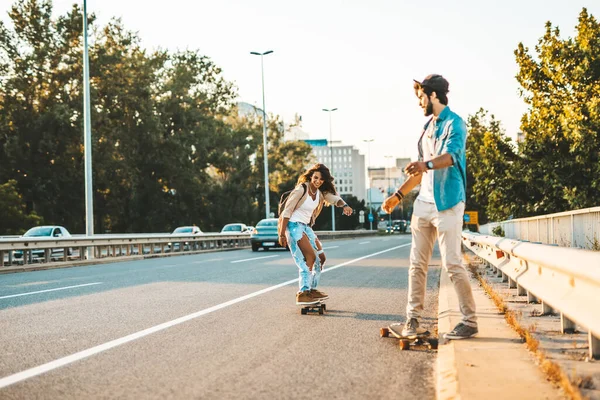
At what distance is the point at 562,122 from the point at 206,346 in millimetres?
23389

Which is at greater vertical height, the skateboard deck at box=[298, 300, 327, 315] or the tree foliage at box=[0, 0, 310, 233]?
the tree foliage at box=[0, 0, 310, 233]

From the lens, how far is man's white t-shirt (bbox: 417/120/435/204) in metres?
6.29

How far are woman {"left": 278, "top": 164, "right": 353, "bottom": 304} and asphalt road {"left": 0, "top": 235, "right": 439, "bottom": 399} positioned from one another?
1.65ft

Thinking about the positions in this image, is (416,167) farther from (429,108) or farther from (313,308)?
(313,308)

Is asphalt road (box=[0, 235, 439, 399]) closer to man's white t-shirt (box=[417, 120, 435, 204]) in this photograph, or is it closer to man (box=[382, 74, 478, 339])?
man (box=[382, 74, 478, 339])

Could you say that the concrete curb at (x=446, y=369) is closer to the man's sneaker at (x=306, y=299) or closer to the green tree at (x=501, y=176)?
the man's sneaker at (x=306, y=299)

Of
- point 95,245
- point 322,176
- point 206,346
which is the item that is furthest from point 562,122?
point 206,346

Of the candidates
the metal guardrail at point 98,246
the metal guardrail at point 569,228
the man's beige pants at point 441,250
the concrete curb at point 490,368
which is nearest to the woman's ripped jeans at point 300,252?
the concrete curb at point 490,368

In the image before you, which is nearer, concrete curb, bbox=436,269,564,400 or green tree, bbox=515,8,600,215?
concrete curb, bbox=436,269,564,400

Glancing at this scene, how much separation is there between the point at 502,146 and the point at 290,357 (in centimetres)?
2738

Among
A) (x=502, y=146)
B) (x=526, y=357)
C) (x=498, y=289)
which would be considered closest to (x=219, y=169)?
(x=502, y=146)

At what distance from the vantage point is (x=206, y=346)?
650 cm

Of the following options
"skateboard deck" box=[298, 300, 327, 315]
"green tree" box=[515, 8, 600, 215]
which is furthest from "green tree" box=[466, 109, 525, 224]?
"skateboard deck" box=[298, 300, 327, 315]

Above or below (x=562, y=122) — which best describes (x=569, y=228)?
below
